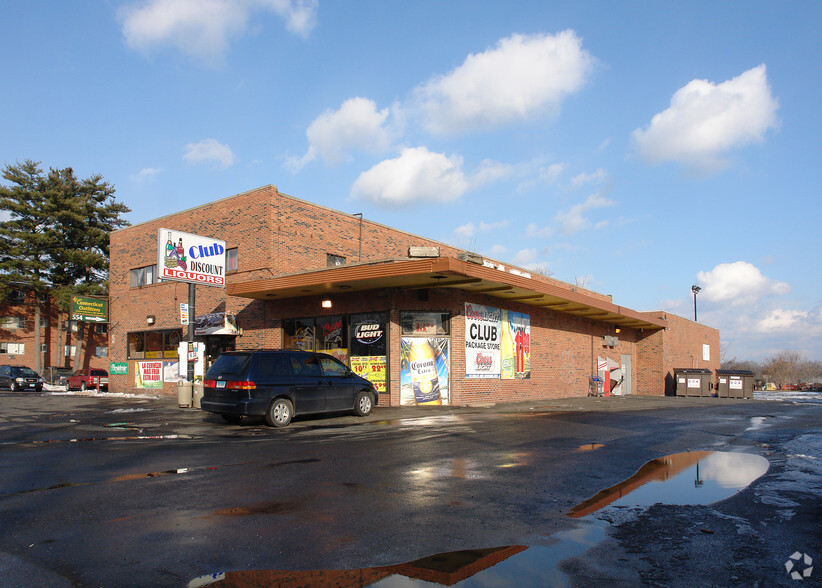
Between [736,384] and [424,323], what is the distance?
23226 millimetres

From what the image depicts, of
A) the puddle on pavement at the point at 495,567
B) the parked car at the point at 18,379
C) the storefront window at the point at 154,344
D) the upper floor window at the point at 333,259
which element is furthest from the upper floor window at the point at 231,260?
the parked car at the point at 18,379

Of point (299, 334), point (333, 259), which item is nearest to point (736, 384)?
point (333, 259)

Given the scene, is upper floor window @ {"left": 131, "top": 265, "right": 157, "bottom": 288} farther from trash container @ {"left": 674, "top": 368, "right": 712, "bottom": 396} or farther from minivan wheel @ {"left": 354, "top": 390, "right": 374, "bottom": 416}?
trash container @ {"left": 674, "top": 368, "right": 712, "bottom": 396}

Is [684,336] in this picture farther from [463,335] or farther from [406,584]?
[406,584]

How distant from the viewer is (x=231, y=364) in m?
13.6

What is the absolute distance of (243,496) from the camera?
6277mm

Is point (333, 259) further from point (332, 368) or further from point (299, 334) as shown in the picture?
point (332, 368)

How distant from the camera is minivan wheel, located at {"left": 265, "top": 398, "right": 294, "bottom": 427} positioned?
524 inches

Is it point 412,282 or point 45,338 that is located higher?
point 412,282

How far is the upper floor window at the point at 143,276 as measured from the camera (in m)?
28.2

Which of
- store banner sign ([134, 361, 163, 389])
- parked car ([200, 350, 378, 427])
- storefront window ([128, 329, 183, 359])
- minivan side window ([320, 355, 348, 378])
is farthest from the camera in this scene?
store banner sign ([134, 361, 163, 389])

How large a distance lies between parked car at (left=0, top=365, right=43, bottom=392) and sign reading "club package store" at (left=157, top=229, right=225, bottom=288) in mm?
25444

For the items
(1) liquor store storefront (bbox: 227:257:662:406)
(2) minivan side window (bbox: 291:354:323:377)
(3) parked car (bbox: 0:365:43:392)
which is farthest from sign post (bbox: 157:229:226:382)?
(3) parked car (bbox: 0:365:43:392)

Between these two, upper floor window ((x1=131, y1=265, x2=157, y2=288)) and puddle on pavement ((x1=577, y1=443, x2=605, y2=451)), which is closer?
puddle on pavement ((x1=577, y1=443, x2=605, y2=451))
